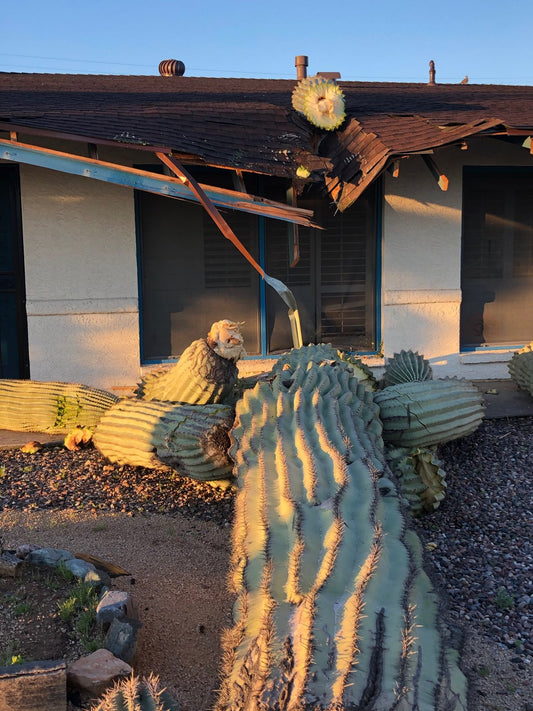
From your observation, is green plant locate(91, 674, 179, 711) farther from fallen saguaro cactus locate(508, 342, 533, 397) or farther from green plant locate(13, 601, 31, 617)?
fallen saguaro cactus locate(508, 342, 533, 397)

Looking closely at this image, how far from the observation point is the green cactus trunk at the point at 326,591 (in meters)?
2.11

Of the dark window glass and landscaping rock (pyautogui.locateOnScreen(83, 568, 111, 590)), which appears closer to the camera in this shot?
landscaping rock (pyautogui.locateOnScreen(83, 568, 111, 590))

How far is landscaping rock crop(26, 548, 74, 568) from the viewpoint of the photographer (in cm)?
A: 367

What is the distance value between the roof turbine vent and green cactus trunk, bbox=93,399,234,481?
8.04 meters

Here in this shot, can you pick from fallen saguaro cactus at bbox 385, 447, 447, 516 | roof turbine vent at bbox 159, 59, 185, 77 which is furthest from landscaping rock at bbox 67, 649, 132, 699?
roof turbine vent at bbox 159, 59, 185, 77

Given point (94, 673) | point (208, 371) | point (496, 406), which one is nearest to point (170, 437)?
point (208, 371)

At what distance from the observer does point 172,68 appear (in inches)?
470

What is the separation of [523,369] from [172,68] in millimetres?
7940

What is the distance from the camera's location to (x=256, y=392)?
15.4ft

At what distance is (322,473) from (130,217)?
17.6 ft

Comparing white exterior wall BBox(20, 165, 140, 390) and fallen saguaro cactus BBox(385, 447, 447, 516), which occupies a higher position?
white exterior wall BBox(20, 165, 140, 390)

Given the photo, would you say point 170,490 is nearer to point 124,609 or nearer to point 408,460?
point 408,460

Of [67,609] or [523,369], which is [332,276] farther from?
[67,609]

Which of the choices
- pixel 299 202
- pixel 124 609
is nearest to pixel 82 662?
pixel 124 609
